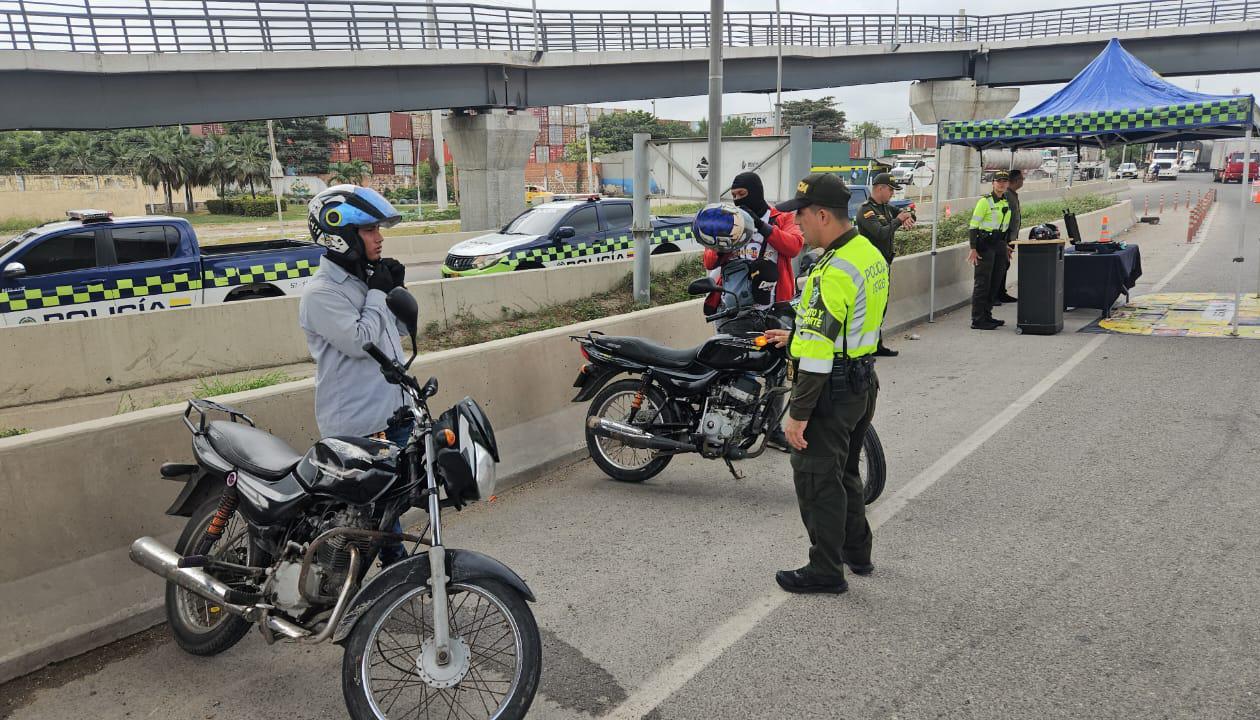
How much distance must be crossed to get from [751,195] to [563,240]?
8113 mm

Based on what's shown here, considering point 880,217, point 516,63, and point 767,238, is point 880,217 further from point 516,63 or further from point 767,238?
point 516,63

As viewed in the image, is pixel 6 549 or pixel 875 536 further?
pixel 875 536

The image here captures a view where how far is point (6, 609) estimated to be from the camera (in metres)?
3.80

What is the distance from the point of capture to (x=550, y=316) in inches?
487

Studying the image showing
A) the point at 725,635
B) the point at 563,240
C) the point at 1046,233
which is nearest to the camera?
the point at 725,635

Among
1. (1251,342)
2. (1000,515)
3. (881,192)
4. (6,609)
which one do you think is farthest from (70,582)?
(1251,342)

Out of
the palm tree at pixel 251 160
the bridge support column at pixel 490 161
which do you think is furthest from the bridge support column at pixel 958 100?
the palm tree at pixel 251 160

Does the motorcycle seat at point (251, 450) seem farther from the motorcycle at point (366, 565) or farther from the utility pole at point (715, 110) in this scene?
the utility pole at point (715, 110)

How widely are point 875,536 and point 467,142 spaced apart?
28796mm

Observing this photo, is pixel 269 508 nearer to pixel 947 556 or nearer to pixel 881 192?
pixel 947 556

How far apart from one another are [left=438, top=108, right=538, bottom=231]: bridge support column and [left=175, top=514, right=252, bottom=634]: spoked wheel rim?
28573 mm

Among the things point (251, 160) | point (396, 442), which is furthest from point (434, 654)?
point (251, 160)

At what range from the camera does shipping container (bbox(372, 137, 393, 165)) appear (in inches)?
3900

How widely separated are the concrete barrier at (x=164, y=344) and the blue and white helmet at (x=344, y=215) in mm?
6799
